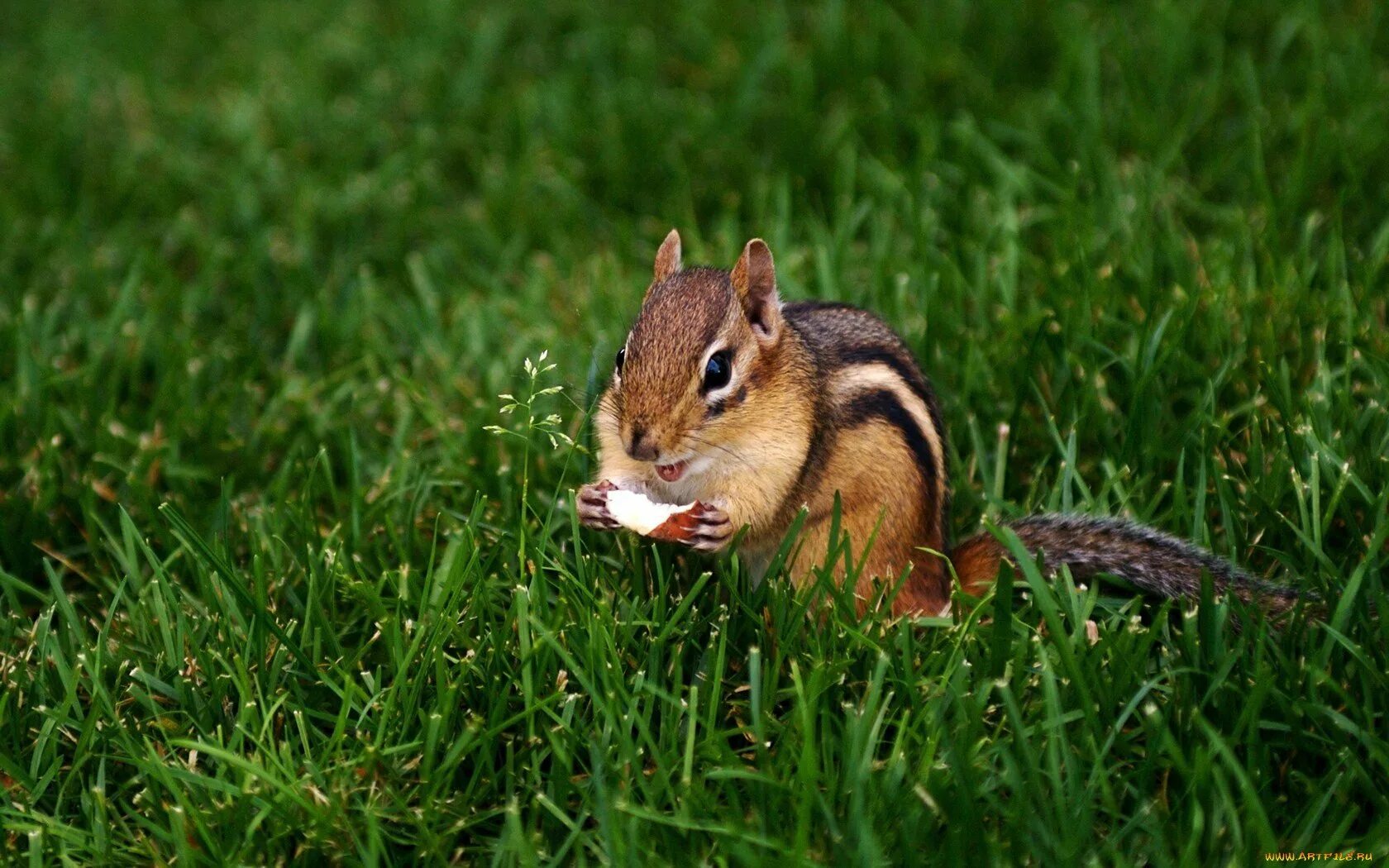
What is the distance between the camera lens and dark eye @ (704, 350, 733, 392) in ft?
9.73

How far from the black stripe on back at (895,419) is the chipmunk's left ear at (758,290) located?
0.24 metres

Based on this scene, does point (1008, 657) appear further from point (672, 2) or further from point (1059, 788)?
point (672, 2)

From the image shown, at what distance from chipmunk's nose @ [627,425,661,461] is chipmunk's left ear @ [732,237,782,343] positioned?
1.18 ft

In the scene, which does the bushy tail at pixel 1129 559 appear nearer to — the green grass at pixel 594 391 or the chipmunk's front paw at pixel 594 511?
the green grass at pixel 594 391

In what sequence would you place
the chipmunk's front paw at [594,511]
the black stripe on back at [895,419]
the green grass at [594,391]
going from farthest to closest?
the black stripe on back at [895,419], the chipmunk's front paw at [594,511], the green grass at [594,391]

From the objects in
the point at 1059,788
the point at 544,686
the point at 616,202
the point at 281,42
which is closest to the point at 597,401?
the point at 544,686

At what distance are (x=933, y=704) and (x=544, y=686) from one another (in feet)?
2.51

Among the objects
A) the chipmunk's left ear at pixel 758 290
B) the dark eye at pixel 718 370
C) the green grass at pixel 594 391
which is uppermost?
the chipmunk's left ear at pixel 758 290

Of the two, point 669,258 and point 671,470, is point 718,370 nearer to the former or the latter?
point 671,470

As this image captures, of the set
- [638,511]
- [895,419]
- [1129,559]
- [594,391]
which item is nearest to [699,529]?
[638,511]

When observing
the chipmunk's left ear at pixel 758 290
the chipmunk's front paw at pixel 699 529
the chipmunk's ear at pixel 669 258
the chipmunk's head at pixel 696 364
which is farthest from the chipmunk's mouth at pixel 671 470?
the chipmunk's ear at pixel 669 258

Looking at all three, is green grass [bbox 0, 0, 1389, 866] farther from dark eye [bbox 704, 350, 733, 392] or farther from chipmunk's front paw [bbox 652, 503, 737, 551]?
dark eye [bbox 704, 350, 733, 392]

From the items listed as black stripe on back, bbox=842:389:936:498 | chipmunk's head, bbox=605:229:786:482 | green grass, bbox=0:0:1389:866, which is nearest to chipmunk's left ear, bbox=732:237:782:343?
chipmunk's head, bbox=605:229:786:482

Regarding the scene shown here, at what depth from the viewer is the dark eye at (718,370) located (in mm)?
2967
